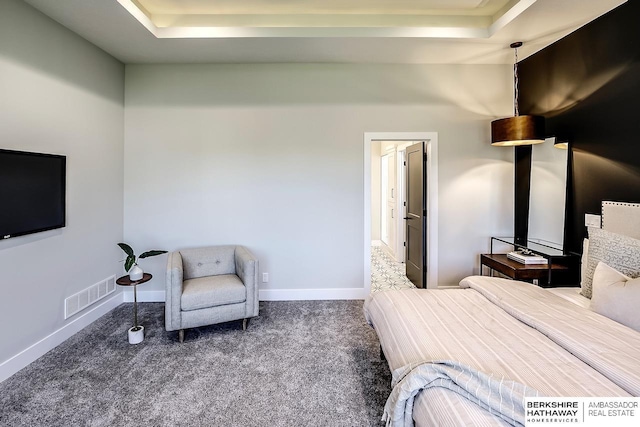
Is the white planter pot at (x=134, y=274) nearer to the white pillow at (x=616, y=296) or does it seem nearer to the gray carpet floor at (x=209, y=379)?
the gray carpet floor at (x=209, y=379)

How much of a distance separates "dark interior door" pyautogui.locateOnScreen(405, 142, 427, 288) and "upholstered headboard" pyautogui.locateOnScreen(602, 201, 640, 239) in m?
1.75

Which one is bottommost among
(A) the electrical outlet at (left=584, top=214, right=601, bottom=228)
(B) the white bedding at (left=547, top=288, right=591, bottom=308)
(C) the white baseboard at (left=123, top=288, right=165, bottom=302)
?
(C) the white baseboard at (left=123, top=288, right=165, bottom=302)

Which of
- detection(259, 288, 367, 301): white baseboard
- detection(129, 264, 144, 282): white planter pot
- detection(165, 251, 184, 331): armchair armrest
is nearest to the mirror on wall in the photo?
detection(259, 288, 367, 301): white baseboard

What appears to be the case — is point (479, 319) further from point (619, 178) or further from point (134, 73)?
point (134, 73)

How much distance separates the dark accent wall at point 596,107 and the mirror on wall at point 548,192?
9cm

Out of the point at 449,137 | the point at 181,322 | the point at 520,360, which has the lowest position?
the point at 181,322

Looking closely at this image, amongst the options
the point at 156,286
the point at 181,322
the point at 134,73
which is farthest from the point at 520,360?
the point at 134,73

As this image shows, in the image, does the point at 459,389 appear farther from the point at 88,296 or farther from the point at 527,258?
the point at 88,296

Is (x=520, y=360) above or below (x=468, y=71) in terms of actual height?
below

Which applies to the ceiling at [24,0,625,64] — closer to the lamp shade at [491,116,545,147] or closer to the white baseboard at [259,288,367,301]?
the lamp shade at [491,116,545,147]

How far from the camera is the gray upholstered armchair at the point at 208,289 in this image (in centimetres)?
273

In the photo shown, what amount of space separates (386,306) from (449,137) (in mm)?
2612

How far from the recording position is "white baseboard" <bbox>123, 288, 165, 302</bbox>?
3768 mm

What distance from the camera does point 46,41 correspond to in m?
2.62
